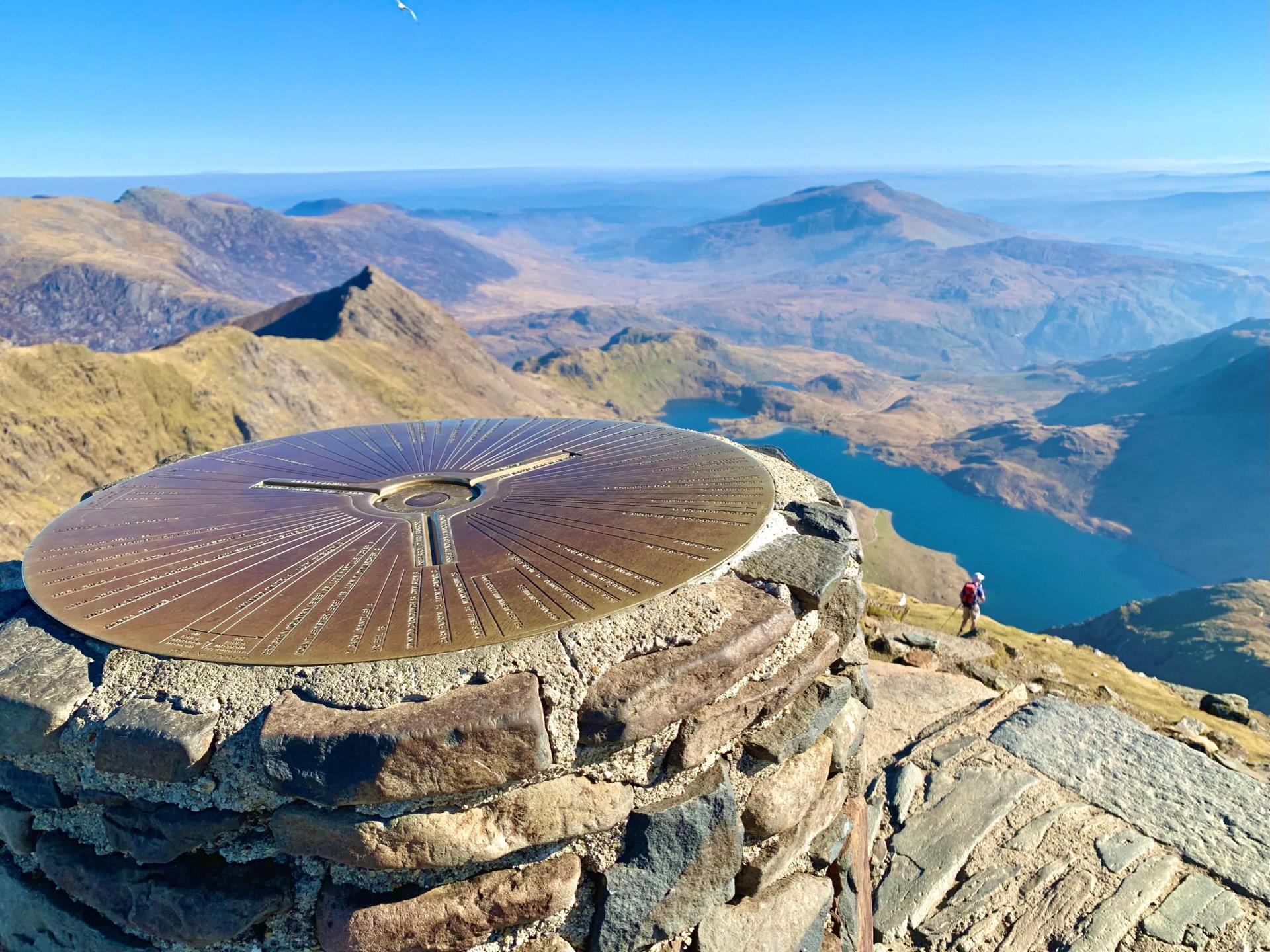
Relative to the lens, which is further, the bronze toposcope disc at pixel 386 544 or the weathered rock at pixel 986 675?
the weathered rock at pixel 986 675

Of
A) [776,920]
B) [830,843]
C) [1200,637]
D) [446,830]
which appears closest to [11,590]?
[446,830]

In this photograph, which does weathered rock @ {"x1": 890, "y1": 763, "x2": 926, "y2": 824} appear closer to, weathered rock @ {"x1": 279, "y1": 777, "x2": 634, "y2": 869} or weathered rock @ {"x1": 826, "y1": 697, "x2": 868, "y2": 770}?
weathered rock @ {"x1": 826, "y1": 697, "x2": 868, "y2": 770}

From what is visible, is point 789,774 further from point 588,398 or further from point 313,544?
point 588,398

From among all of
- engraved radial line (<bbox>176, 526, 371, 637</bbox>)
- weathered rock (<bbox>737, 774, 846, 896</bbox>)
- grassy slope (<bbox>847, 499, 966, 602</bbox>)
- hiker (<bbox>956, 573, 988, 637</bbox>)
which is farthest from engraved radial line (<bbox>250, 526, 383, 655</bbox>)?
grassy slope (<bbox>847, 499, 966, 602</bbox>)

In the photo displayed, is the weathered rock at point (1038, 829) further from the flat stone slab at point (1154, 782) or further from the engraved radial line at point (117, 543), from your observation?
the engraved radial line at point (117, 543)

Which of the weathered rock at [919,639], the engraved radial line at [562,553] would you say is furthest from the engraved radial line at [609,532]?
the weathered rock at [919,639]

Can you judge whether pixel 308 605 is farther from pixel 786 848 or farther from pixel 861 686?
pixel 861 686

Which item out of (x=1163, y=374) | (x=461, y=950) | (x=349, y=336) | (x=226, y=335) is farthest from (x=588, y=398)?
(x=461, y=950)
